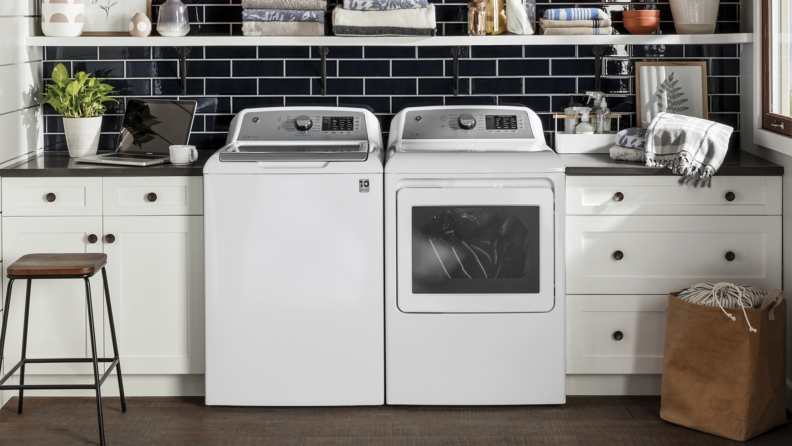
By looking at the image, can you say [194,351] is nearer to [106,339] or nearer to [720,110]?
[106,339]

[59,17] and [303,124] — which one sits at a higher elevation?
[59,17]

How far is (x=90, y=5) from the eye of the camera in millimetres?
3350

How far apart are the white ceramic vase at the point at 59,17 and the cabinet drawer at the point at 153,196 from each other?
0.73 m

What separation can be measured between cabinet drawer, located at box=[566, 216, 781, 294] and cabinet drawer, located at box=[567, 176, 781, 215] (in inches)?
1.2

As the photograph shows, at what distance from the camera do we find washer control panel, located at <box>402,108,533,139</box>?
3.16m

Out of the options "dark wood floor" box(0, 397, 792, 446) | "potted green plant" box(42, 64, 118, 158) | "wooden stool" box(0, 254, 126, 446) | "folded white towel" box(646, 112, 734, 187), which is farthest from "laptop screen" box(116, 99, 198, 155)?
"folded white towel" box(646, 112, 734, 187)

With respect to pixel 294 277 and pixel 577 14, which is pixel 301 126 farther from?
pixel 577 14

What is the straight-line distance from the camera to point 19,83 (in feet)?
10.3

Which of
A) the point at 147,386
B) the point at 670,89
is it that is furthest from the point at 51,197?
the point at 670,89

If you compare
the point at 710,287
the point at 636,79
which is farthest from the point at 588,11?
the point at 710,287

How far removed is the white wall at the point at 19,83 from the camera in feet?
9.82

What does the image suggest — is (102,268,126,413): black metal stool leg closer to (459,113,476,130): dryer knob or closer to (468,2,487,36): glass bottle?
(459,113,476,130): dryer knob

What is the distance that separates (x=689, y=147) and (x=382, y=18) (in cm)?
121

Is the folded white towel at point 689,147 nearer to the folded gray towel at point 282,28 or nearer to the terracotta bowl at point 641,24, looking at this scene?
the terracotta bowl at point 641,24
